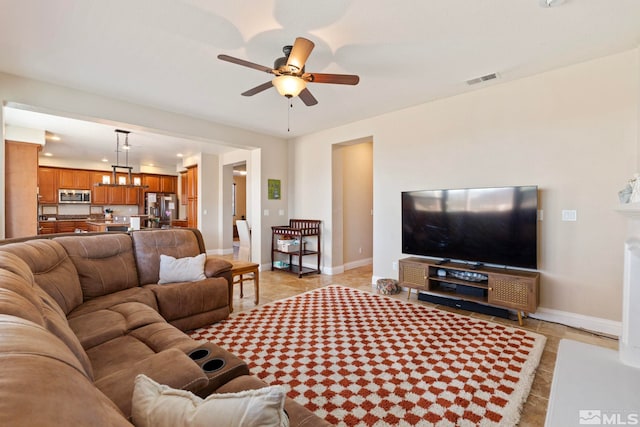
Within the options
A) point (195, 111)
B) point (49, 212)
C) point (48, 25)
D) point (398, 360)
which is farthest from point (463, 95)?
point (49, 212)

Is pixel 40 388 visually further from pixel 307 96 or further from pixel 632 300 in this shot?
pixel 632 300

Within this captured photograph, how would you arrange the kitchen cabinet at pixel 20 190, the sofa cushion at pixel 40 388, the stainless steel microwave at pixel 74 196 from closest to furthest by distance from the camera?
the sofa cushion at pixel 40 388
the kitchen cabinet at pixel 20 190
the stainless steel microwave at pixel 74 196

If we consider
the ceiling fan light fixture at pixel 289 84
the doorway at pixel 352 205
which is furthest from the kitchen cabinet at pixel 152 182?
the ceiling fan light fixture at pixel 289 84

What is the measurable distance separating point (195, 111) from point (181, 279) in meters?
2.68

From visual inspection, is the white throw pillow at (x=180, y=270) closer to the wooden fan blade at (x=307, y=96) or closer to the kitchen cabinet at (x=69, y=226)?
the wooden fan blade at (x=307, y=96)

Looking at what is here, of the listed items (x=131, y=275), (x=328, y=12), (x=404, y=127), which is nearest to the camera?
(x=328, y=12)

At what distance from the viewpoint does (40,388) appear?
0.47 m

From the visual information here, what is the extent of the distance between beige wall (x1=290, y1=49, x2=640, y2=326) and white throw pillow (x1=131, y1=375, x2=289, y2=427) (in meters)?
3.63

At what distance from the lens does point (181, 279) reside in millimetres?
2982

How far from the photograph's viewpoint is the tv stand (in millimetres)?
3023

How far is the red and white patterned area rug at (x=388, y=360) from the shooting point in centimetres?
183

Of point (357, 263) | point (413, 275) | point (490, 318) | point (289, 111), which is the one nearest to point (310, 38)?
point (289, 111)

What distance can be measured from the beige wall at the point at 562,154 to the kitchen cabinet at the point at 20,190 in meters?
6.35

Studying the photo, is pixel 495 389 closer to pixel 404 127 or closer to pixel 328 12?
pixel 328 12
